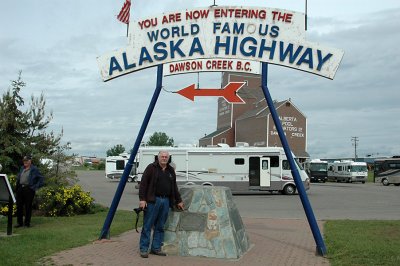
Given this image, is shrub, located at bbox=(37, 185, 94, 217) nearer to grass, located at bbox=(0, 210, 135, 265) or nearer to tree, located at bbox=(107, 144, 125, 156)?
grass, located at bbox=(0, 210, 135, 265)

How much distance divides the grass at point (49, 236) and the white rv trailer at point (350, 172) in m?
42.5

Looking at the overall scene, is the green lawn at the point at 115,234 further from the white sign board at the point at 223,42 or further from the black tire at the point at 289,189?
the black tire at the point at 289,189

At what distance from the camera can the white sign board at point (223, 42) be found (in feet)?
29.2

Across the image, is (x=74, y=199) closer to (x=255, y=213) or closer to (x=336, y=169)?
(x=255, y=213)

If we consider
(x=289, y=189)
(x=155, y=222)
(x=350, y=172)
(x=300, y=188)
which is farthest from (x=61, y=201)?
(x=350, y=172)

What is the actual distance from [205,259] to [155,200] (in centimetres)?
124

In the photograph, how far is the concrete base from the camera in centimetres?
793

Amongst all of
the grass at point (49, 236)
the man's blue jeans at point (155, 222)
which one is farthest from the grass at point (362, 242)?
the grass at point (49, 236)

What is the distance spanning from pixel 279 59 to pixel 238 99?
1.05m

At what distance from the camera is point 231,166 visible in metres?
26.9

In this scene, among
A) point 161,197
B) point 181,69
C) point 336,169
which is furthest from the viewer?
point 336,169

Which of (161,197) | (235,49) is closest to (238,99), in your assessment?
(235,49)

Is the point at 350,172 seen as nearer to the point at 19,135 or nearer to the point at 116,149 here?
the point at 19,135

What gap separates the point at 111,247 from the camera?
8.84 meters
